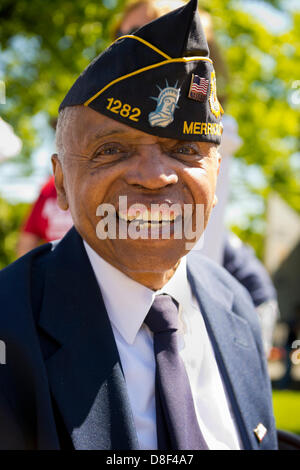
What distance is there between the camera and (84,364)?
1.39m

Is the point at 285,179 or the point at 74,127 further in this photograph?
the point at 285,179

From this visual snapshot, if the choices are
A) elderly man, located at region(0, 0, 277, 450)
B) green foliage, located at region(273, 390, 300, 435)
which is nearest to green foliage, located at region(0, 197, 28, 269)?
green foliage, located at region(273, 390, 300, 435)

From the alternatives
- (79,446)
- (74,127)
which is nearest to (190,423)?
(79,446)

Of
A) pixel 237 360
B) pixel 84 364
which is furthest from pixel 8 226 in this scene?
pixel 84 364

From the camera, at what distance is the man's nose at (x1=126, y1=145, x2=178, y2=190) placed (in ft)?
4.41

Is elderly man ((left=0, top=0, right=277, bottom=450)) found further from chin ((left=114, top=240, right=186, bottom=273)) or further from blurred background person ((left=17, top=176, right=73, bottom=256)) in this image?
blurred background person ((left=17, top=176, right=73, bottom=256))

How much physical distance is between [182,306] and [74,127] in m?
0.67

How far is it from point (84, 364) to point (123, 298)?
232 mm

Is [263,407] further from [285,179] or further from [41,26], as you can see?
[285,179]

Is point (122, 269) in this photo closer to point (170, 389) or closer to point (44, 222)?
point (170, 389)

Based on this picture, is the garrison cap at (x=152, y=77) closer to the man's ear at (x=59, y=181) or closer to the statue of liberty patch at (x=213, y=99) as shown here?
the statue of liberty patch at (x=213, y=99)

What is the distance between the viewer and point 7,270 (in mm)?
1553

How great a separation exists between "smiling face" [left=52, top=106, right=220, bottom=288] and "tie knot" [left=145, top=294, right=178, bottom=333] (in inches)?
4.8
